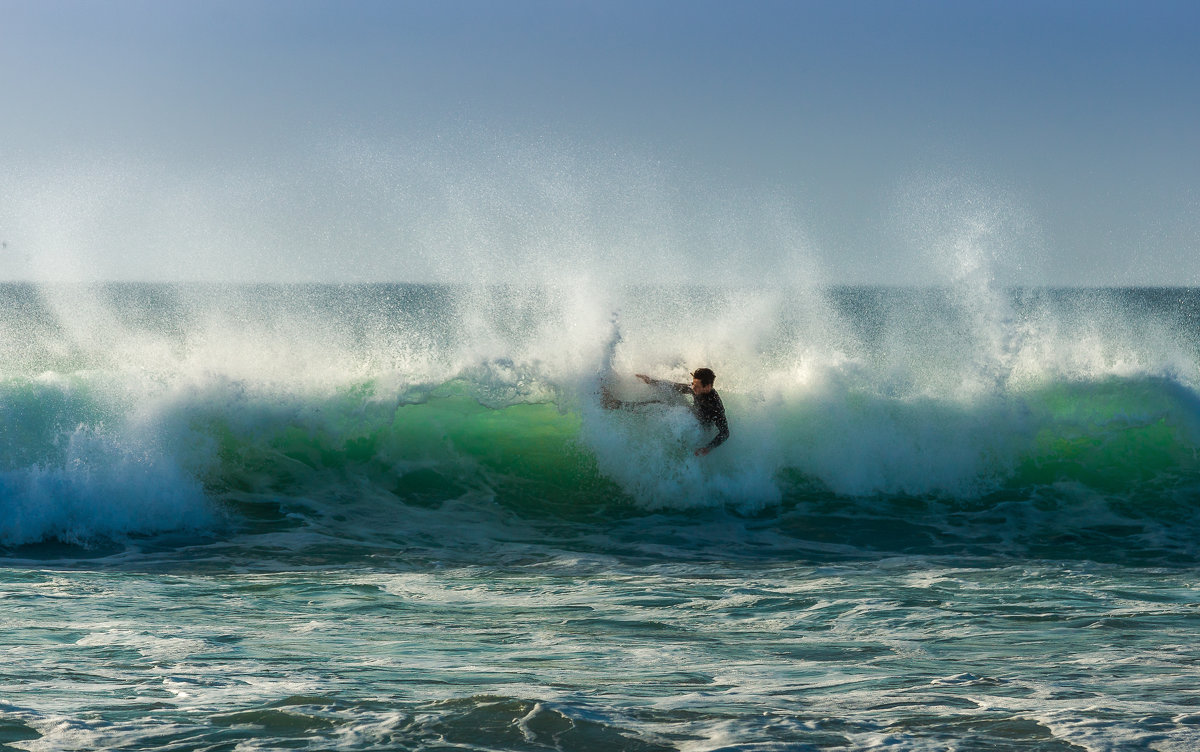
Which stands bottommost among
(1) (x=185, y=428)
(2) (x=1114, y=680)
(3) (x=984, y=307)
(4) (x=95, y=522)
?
(2) (x=1114, y=680)

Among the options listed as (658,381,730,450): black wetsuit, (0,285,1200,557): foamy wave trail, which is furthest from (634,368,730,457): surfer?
(0,285,1200,557): foamy wave trail

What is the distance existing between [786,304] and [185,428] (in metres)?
9.40

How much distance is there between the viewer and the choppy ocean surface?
16.0 ft

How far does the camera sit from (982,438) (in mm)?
13586

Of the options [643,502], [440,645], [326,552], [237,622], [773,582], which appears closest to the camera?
[440,645]

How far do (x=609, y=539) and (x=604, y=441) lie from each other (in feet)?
8.14

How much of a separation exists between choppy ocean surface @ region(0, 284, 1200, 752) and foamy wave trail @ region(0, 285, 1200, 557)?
0.16ft

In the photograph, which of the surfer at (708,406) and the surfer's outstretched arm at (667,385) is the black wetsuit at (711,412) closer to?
the surfer at (708,406)

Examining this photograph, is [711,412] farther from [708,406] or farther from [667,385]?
[667,385]

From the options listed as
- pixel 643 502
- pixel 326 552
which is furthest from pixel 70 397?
pixel 643 502

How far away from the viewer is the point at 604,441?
12820 millimetres

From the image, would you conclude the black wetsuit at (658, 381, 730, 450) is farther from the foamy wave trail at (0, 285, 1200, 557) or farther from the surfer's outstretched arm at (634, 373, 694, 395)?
the surfer's outstretched arm at (634, 373, 694, 395)

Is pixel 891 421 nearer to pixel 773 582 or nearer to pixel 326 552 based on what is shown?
pixel 773 582

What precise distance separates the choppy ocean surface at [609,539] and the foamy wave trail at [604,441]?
48 mm
